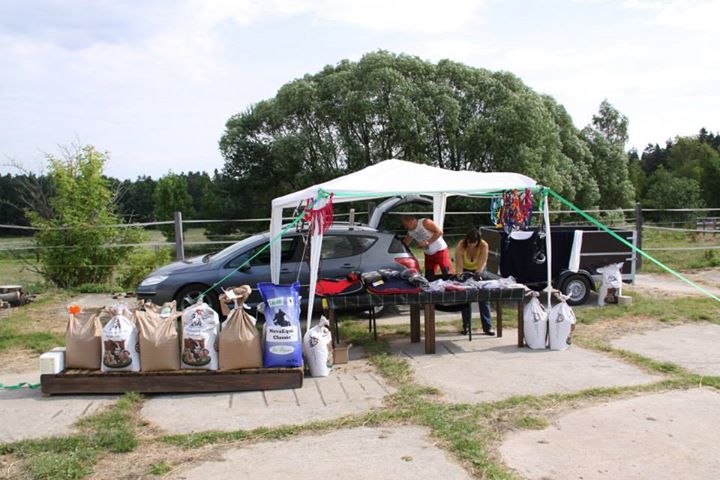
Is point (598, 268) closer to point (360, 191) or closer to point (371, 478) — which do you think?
point (360, 191)

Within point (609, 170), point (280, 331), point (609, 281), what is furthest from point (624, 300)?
point (609, 170)

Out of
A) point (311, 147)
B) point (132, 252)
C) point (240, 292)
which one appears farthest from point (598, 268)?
point (311, 147)

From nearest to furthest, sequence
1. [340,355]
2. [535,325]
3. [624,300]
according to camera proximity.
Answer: [340,355] < [535,325] < [624,300]

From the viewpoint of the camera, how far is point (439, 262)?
8594 mm

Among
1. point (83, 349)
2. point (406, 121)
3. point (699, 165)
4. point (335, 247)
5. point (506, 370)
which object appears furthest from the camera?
point (699, 165)

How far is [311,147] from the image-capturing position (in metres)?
29.8

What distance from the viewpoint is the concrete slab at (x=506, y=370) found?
17.7 feet

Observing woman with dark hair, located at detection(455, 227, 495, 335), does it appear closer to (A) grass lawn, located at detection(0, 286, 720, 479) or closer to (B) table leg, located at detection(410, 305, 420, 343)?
(B) table leg, located at detection(410, 305, 420, 343)

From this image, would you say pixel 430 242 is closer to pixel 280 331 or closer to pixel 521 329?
pixel 521 329

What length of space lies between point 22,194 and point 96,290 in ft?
8.74

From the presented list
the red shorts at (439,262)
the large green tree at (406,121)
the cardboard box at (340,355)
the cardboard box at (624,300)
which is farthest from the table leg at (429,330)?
the large green tree at (406,121)

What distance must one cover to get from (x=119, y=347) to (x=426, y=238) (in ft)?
14.9

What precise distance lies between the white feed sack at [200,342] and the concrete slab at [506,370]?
194 centimetres

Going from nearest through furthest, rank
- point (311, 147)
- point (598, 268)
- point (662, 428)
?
point (662, 428), point (598, 268), point (311, 147)
